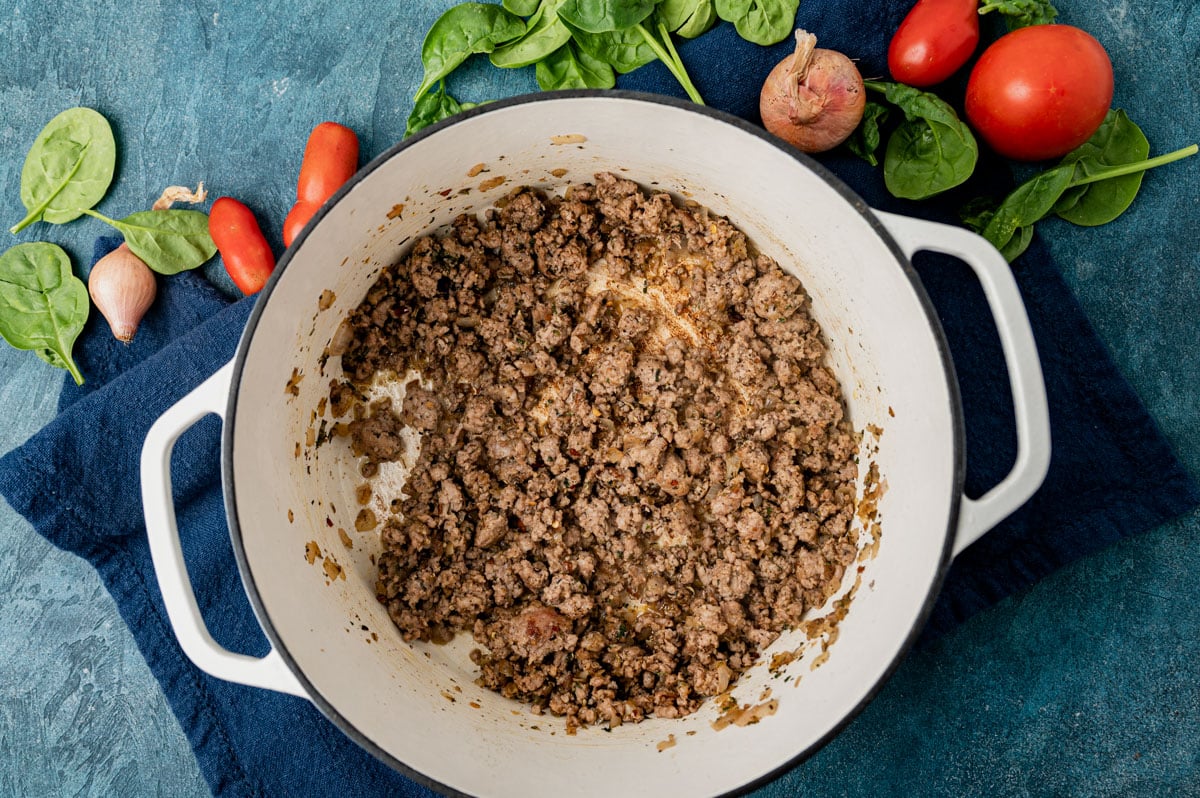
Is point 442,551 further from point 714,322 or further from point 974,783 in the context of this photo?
point 974,783

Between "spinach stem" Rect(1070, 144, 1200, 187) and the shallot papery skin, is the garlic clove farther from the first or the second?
"spinach stem" Rect(1070, 144, 1200, 187)

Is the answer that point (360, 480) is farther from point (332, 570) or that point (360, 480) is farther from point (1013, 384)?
point (1013, 384)

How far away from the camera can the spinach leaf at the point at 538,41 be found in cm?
190

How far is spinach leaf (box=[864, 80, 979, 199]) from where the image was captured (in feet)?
5.86

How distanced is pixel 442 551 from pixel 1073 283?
5.31ft

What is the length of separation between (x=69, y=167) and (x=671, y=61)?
4.97 ft

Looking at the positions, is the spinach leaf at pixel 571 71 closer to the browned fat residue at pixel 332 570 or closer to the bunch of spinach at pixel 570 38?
the bunch of spinach at pixel 570 38

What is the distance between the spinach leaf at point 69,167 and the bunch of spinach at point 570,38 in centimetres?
83

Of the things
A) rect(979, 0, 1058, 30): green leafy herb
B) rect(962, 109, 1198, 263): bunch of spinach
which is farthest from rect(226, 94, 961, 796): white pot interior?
rect(979, 0, 1058, 30): green leafy herb

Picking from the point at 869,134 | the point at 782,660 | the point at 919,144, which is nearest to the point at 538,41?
the point at 869,134

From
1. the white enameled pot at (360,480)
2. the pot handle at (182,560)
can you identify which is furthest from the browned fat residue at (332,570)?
the pot handle at (182,560)

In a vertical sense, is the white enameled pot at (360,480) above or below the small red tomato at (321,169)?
below

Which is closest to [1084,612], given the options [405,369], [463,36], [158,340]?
[405,369]

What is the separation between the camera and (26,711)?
6.86 ft
